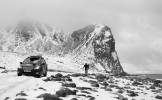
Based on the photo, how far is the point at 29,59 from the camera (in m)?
30.8

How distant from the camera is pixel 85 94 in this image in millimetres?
19391

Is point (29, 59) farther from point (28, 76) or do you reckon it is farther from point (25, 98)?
point (25, 98)

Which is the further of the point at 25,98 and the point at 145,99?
the point at 145,99

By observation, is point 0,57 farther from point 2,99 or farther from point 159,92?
point 2,99

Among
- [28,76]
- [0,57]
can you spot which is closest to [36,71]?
[28,76]

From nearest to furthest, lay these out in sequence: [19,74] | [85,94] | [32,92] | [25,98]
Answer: [25,98]
[32,92]
[85,94]
[19,74]

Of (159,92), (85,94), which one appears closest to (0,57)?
(159,92)

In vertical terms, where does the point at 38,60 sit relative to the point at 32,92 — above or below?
above

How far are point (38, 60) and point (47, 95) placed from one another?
15.3 metres

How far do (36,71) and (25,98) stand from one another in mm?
13117

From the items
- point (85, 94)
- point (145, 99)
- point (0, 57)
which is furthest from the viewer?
point (0, 57)

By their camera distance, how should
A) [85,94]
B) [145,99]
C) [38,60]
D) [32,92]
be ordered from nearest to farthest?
[32,92], [85,94], [145,99], [38,60]

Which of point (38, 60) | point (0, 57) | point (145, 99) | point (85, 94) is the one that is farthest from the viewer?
point (0, 57)

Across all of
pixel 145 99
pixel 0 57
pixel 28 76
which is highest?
pixel 0 57
